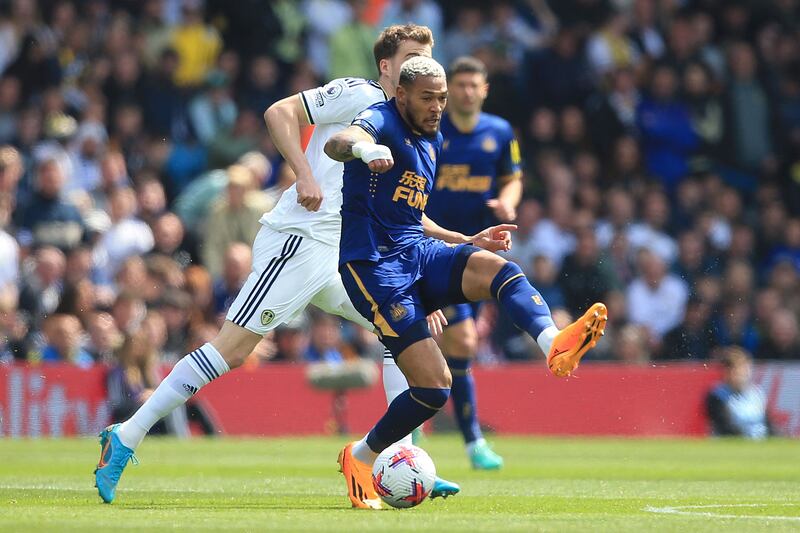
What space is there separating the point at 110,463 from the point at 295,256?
5.17ft

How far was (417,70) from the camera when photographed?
7.54 metres

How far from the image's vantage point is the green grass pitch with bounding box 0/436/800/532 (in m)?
6.74

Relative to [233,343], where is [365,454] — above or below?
below

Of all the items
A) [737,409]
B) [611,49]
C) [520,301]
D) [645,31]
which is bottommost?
[737,409]

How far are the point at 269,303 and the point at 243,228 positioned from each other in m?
8.23

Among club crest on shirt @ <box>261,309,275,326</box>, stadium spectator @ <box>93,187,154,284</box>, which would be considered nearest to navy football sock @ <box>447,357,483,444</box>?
club crest on shirt @ <box>261,309,275,326</box>

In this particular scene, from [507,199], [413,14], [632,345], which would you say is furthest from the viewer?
[413,14]

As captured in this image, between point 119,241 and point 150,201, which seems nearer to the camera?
point 119,241

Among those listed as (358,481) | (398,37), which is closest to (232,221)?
(398,37)

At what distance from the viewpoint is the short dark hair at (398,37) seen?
8305 mm

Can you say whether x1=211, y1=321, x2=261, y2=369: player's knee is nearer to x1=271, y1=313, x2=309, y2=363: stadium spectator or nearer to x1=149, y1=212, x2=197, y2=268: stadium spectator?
x1=271, y1=313, x2=309, y2=363: stadium spectator

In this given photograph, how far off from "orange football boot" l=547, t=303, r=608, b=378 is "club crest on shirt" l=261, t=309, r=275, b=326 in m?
2.05

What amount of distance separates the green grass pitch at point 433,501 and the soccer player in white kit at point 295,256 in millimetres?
512

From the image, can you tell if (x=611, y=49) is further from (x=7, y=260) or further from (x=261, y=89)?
(x=7, y=260)
